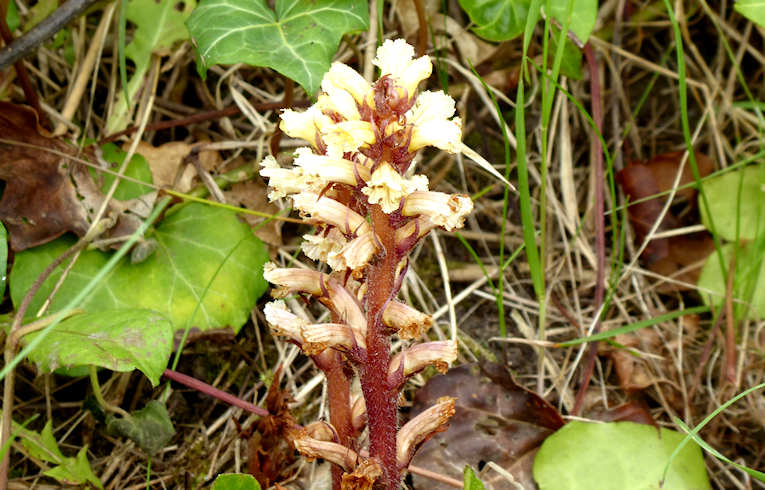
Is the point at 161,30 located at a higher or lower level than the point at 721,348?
higher

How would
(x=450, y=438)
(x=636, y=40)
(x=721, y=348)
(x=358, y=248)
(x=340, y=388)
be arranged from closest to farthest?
(x=358, y=248), (x=340, y=388), (x=450, y=438), (x=721, y=348), (x=636, y=40)

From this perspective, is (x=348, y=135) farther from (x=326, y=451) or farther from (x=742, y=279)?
(x=742, y=279)

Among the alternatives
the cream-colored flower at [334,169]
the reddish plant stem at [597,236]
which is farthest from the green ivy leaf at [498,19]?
the cream-colored flower at [334,169]

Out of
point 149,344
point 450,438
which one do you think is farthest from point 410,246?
point 450,438

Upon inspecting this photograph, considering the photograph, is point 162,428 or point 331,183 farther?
point 162,428

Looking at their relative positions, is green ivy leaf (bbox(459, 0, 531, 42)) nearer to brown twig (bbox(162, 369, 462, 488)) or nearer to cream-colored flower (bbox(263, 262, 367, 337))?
cream-colored flower (bbox(263, 262, 367, 337))

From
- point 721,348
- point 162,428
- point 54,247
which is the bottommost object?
point 721,348

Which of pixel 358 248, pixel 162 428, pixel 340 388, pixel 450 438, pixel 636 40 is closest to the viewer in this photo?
pixel 358 248

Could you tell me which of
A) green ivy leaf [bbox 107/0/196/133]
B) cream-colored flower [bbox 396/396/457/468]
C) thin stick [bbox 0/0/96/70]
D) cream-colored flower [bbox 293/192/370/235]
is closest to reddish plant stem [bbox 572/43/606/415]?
cream-colored flower [bbox 396/396/457/468]

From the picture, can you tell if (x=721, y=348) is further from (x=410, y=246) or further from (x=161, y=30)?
(x=161, y=30)
